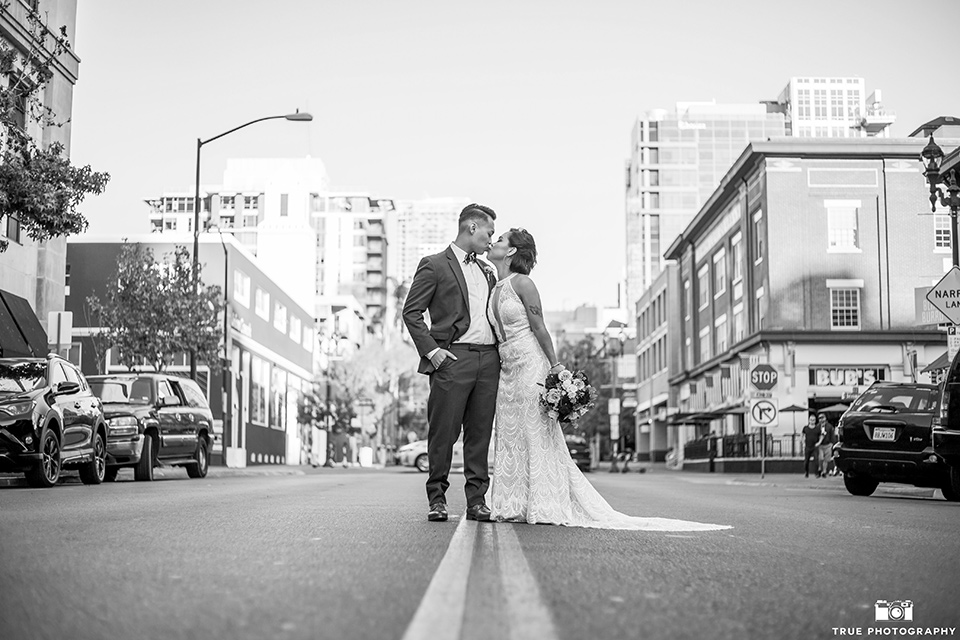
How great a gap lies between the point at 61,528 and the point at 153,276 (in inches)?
1080

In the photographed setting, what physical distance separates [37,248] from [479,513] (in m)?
24.9

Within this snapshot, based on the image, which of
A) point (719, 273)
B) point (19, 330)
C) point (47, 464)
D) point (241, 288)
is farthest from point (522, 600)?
point (719, 273)

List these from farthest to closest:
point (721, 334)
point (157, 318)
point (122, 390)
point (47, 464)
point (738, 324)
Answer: point (721, 334), point (738, 324), point (157, 318), point (122, 390), point (47, 464)

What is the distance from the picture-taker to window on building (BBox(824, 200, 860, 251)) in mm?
50219

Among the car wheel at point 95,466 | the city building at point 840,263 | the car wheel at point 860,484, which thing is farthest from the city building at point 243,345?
the car wheel at point 860,484

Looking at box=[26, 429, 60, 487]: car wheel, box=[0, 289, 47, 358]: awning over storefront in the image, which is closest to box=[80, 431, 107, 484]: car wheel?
box=[26, 429, 60, 487]: car wheel

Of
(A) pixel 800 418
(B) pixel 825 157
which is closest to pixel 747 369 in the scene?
(A) pixel 800 418

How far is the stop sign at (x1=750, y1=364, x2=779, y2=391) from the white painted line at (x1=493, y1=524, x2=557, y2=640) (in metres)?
23.1

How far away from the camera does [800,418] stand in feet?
165

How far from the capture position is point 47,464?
1599cm

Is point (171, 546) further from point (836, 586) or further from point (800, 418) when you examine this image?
point (800, 418)

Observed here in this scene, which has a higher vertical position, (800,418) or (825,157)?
(825,157)

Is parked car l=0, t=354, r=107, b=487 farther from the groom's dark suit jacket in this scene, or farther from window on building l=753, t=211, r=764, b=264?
window on building l=753, t=211, r=764, b=264

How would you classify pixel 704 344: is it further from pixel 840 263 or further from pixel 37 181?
pixel 37 181
